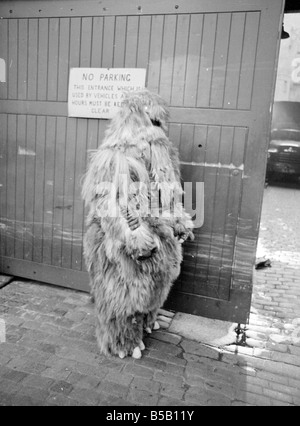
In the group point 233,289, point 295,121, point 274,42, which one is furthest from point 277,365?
point 295,121

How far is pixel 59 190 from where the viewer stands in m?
4.26

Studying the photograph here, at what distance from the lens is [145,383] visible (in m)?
2.85

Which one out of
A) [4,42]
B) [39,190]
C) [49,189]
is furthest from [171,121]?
[4,42]

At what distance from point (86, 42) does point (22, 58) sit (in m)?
0.84

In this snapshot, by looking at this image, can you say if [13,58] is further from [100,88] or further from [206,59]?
[206,59]

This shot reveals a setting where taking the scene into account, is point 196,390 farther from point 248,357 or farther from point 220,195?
point 220,195

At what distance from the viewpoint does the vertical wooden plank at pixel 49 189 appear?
164 inches

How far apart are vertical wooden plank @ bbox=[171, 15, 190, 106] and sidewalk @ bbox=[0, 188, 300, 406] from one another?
2361 mm

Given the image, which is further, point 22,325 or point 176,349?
point 22,325

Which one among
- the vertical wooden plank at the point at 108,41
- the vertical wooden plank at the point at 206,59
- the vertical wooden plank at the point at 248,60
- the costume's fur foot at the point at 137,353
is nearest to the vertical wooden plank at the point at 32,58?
the vertical wooden plank at the point at 108,41

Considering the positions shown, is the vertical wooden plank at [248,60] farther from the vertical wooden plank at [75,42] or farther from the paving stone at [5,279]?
the paving stone at [5,279]

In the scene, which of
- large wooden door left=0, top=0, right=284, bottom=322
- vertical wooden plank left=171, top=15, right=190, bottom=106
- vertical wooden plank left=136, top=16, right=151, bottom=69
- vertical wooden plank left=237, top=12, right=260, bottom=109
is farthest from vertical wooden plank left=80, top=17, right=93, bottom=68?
vertical wooden plank left=237, top=12, right=260, bottom=109

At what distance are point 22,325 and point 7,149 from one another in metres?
2.14

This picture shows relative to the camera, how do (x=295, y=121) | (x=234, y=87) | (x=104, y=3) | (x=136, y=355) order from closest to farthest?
(x=136, y=355)
(x=234, y=87)
(x=104, y=3)
(x=295, y=121)
